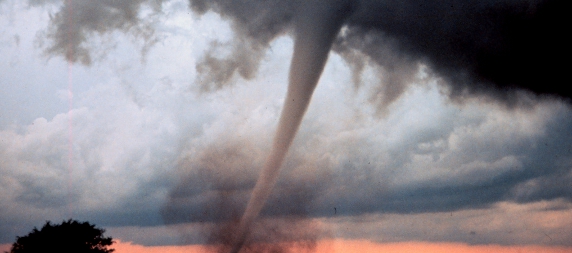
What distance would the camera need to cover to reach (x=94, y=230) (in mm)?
101875

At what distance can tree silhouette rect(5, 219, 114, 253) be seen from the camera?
96.8 meters

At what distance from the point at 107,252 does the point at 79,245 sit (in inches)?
164

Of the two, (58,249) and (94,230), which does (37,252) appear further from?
(94,230)

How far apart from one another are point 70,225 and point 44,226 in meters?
3.67

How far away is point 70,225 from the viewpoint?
331ft

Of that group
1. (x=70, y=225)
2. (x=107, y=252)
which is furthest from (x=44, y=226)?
(x=107, y=252)

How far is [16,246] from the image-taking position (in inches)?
3812

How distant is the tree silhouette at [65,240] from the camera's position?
96.8 m

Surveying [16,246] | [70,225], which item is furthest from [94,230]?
[16,246]

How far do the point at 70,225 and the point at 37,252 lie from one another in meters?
6.65

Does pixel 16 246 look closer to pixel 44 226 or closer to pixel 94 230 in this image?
pixel 44 226

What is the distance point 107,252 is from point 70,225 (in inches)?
276

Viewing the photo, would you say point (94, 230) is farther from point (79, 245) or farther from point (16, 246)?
point (16, 246)

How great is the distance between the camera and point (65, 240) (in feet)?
323
